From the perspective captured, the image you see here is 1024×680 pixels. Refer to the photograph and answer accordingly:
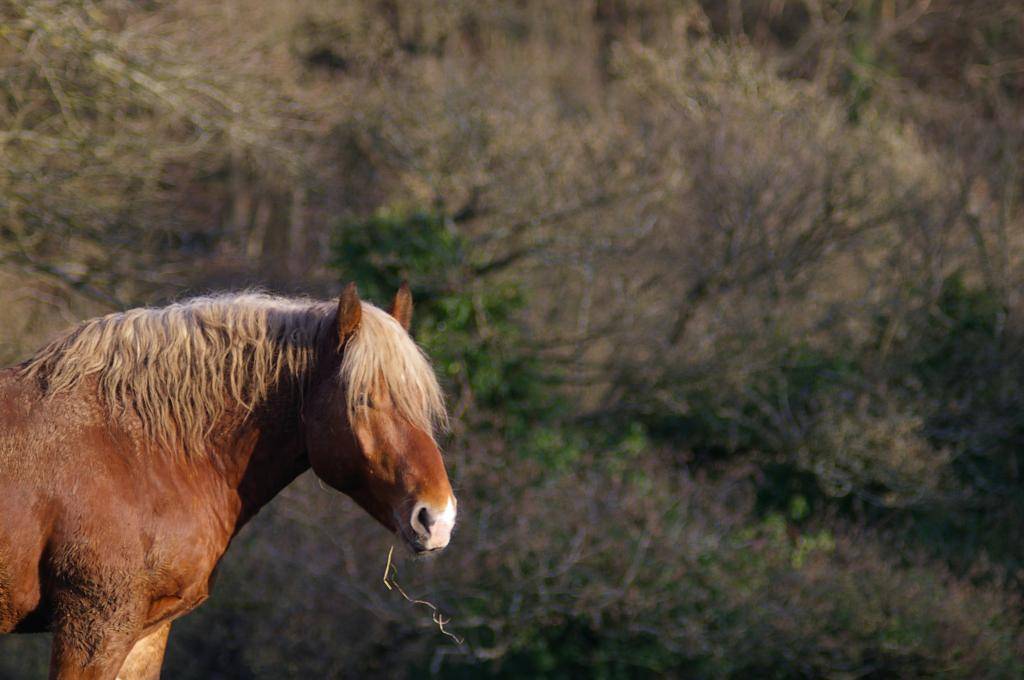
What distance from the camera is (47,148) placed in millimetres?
10781

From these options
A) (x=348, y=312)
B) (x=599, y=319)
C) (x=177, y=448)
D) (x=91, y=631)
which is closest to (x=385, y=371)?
(x=348, y=312)

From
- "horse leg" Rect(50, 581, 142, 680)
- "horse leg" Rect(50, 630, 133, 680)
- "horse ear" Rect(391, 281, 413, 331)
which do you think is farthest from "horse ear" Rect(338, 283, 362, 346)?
"horse leg" Rect(50, 630, 133, 680)

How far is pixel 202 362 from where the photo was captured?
415 centimetres

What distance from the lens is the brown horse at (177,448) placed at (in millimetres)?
3904

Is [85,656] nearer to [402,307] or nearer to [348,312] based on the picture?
[348,312]

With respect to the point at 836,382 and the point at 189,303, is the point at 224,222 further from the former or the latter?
the point at 189,303

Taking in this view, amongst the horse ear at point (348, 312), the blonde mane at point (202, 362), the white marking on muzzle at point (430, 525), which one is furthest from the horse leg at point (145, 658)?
the horse ear at point (348, 312)

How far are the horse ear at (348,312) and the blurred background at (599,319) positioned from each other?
20.3 feet

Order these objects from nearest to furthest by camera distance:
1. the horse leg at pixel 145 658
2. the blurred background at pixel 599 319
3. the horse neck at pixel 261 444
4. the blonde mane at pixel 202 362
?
the blonde mane at pixel 202 362 < the horse neck at pixel 261 444 < the horse leg at pixel 145 658 < the blurred background at pixel 599 319

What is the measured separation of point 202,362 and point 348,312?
613 mm

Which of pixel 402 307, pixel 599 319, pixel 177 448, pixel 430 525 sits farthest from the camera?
pixel 599 319

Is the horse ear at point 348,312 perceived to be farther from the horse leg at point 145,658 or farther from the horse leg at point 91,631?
the horse leg at point 145,658

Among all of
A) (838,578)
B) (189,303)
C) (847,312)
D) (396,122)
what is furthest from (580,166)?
(189,303)

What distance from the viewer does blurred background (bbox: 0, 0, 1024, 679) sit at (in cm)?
1011
